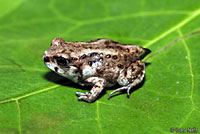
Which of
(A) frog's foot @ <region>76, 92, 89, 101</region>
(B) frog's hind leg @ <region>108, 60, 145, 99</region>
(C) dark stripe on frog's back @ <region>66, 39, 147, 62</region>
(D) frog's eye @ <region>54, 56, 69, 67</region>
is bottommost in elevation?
(A) frog's foot @ <region>76, 92, 89, 101</region>

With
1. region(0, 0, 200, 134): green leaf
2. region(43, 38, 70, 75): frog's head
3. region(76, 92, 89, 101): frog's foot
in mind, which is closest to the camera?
region(0, 0, 200, 134): green leaf

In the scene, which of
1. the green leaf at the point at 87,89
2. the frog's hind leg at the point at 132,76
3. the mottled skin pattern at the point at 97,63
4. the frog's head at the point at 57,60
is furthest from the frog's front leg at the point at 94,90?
the frog's head at the point at 57,60

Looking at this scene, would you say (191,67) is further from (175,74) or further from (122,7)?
(122,7)

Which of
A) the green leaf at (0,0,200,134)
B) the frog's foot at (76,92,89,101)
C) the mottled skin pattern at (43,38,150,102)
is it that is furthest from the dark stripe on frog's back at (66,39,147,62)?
the frog's foot at (76,92,89,101)

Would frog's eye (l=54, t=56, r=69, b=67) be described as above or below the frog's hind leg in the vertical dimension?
above

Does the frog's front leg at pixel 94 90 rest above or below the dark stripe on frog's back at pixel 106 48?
below

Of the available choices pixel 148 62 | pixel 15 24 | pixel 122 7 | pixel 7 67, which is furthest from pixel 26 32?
pixel 148 62

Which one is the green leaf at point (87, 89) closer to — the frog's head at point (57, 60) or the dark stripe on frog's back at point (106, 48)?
the frog's head at point (57, 60)

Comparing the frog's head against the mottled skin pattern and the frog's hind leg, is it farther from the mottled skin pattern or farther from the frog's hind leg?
the frog's hind leg
